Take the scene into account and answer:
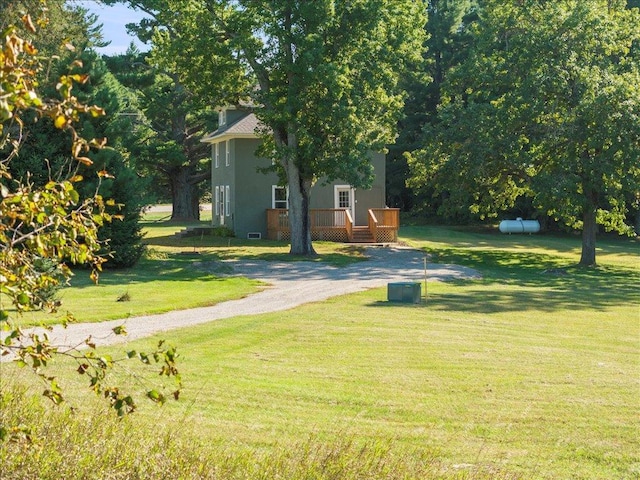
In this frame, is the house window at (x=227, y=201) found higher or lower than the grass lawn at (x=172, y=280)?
higher

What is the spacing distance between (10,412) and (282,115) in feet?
91.3

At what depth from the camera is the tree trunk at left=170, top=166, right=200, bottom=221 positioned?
6131cm

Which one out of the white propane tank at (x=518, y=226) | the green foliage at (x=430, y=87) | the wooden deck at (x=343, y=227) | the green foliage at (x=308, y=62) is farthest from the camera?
the green foliage at (x=430, y=87)

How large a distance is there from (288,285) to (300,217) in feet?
36.5

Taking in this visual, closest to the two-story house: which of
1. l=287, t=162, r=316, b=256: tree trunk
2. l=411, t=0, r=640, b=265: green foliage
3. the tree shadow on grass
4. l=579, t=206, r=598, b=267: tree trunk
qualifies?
the tree shadow on grass

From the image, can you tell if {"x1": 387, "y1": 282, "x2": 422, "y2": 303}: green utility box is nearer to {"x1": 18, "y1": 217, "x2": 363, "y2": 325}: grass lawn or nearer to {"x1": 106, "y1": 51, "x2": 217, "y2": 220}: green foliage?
{"x1": 18, "y1": 217, "x2": 363, "y2": 325}: grass lawn

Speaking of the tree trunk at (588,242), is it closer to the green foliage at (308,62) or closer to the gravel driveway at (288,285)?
the gravel driveway at (288,285)

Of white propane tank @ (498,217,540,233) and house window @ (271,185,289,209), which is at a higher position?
house window @ (271,185,289,209)

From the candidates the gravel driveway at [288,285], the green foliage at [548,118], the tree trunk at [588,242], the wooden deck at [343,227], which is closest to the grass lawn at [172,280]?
the gravel driveway at [288,285]

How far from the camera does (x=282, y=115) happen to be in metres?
35.3

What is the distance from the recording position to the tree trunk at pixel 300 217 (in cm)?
3881

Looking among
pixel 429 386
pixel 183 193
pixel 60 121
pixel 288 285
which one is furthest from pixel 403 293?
pixel 183 193

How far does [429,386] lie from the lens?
13070mm

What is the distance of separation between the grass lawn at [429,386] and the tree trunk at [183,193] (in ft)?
126
